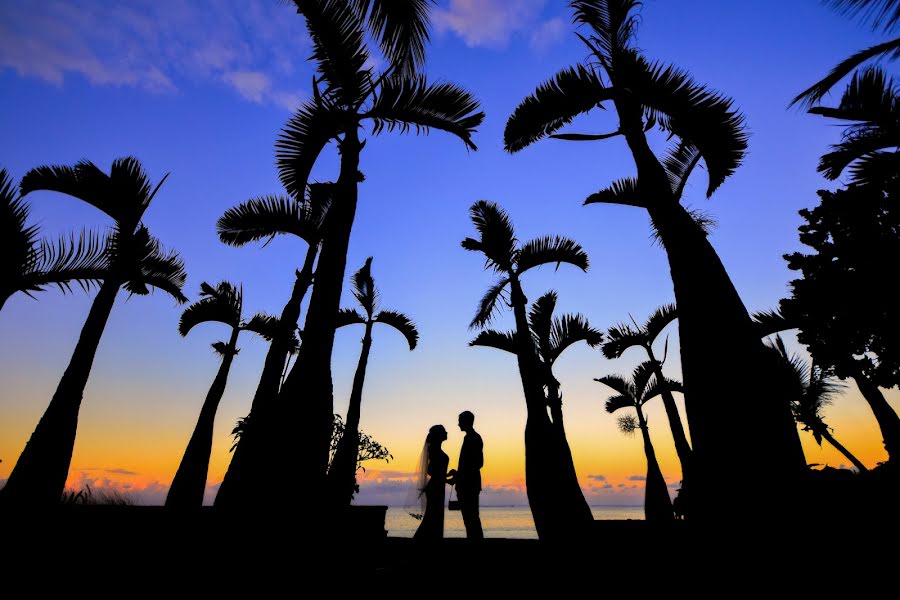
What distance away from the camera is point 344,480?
1080 cm

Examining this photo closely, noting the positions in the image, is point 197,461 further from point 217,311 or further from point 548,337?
point 548,337

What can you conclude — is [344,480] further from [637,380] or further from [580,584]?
[637,380]

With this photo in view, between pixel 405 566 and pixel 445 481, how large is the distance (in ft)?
4.22

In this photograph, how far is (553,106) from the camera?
5812 millimetres

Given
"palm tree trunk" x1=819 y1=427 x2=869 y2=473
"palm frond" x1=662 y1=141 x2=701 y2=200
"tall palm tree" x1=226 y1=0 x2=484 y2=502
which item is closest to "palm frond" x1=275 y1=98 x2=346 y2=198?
"tall palm tree" x1=226 y1=0 x2=484 y2=502

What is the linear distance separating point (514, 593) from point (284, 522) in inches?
85.0

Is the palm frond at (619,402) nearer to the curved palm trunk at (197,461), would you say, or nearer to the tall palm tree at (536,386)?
the tall palm tree at (536,386)

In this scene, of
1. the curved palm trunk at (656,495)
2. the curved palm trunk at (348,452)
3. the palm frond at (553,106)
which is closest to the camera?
the palm frond at (553,106)

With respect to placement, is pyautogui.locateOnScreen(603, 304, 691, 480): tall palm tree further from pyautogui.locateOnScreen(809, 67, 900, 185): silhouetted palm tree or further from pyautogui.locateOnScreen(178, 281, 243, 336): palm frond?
pyautogui.locateOnScreen(178, 281, 243, 336): palm frond

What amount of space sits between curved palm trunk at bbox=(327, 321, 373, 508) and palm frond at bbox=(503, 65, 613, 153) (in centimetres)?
804

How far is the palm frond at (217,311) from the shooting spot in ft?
45.0

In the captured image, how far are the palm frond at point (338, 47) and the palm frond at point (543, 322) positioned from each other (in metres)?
7.37

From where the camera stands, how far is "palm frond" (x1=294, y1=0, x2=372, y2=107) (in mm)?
5875

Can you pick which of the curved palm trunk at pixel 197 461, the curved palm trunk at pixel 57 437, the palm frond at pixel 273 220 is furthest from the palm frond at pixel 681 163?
the curved palm trunk at pixel 197 461
